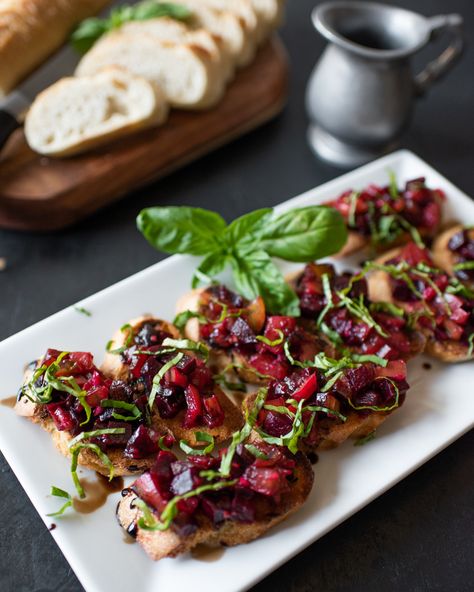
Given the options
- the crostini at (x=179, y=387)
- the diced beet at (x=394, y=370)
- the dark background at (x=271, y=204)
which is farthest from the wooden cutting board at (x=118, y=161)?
the diced beet at (x=394, y=370)

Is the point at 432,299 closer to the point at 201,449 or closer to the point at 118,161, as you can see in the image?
the point at 201,449

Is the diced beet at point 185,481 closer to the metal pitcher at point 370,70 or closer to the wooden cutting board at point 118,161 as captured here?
the wooden cutting board at point 118,161

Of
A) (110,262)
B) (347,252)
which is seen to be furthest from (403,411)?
(110,262)

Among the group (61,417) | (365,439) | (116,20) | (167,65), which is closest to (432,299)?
(365,439)

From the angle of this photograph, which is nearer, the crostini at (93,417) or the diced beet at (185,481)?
the diced beet at (185,481)

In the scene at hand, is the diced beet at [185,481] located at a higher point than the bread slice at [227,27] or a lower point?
lower

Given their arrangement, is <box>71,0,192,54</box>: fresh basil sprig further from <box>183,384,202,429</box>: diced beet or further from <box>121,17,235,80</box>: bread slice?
<box>183,384,202,429</box>: diced beet

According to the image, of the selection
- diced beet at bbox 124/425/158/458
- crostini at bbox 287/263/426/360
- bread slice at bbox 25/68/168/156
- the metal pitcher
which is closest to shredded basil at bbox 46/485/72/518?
diced beet at bbox 124/425/158/458
